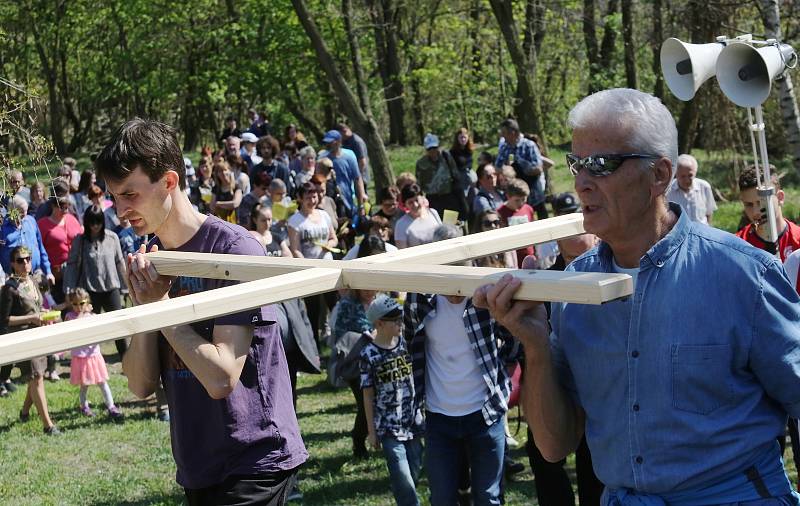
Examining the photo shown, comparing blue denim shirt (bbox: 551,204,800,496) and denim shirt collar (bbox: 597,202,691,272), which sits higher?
denim shirt collar (bbox: 597,202,691,272)

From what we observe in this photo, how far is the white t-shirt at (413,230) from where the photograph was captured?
37.5ft

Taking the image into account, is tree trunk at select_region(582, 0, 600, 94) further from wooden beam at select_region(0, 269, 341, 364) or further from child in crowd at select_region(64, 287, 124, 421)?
wooden beam at select_region(0, 269, 341, 364)

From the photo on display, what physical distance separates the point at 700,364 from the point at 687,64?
4.70 meters

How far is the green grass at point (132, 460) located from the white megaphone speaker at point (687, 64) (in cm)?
280

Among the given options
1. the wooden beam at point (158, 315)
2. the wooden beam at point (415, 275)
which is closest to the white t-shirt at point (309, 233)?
the wooden beam at point (415, 275)

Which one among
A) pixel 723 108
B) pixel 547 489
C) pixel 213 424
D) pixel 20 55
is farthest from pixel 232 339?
pixel 20 55

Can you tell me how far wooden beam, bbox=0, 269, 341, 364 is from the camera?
233 centimetres

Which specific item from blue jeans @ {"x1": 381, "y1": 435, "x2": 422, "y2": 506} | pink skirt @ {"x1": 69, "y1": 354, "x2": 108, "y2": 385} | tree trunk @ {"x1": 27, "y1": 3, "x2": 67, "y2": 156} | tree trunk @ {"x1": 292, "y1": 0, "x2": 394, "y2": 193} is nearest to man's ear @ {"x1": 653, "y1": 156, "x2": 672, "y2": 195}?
blue jeans @ {"x1": 381, "y1": 435, "x2": 422, "y2": 506}

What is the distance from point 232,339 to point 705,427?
1.45 meters

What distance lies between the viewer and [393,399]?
673 centimetres

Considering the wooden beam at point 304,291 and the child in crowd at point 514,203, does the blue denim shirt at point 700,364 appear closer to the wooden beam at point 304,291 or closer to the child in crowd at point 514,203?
the wooden beam at point 304,291

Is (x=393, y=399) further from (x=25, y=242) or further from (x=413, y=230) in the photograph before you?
(x=25, y=242)

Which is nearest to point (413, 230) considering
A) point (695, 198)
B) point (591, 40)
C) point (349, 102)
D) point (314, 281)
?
point (695, 198)

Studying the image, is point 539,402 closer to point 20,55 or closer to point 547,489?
point 547,489
